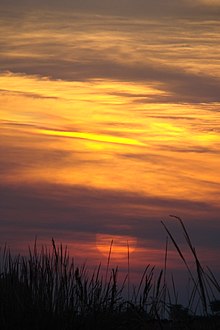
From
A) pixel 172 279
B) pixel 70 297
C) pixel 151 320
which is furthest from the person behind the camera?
pixel 70 297

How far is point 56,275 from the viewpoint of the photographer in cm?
857

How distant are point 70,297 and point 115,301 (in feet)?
1.96

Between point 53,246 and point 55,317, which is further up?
point 53,246

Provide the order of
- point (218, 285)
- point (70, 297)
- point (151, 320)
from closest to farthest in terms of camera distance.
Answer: point (218, 285) < point (151, 320) < point (70, 297)

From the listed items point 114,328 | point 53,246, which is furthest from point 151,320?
point 53,246

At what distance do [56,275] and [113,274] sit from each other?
0.76 metres

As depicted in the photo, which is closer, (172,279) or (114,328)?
(172,279)

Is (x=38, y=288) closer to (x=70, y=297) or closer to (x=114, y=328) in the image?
(x=70, y=297)

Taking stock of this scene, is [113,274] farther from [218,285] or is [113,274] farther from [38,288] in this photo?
[218,285]

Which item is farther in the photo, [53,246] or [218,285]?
[53,246]

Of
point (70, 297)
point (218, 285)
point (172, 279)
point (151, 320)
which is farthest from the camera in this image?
point (70, 297)

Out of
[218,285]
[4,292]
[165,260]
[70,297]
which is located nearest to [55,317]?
[70,297]

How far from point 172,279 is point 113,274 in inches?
63.3

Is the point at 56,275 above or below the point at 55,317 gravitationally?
above
